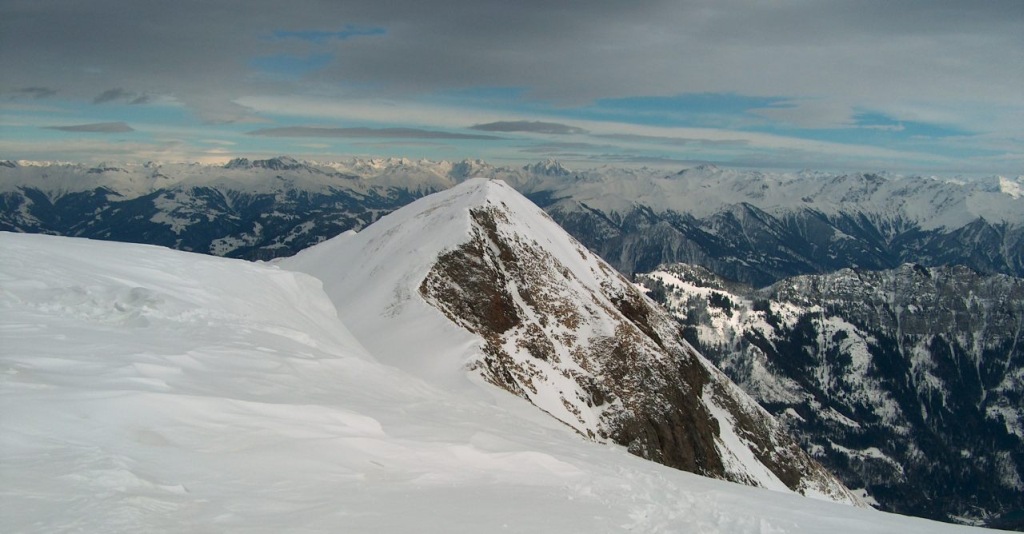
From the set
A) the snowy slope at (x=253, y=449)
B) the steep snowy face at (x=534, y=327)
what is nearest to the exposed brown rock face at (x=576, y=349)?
the steep snowy face at (x=534, y=327)

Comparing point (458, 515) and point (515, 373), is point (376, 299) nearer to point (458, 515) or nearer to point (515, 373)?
point (515, 373)

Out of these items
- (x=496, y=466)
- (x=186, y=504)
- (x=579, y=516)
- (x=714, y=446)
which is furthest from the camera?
(x=714, y=446)

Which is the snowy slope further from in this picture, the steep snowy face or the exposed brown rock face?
the exposed brown rock face

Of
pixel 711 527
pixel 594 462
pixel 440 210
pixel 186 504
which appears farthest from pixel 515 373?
pixel 186 504

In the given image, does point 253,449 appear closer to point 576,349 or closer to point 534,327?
point 534,327

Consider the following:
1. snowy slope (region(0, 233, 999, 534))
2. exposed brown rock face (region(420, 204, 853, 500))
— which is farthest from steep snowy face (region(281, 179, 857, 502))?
snowy slope (region(0, 233, 999, 534))

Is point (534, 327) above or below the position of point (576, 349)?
above

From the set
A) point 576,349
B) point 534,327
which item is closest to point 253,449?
point 534,327
